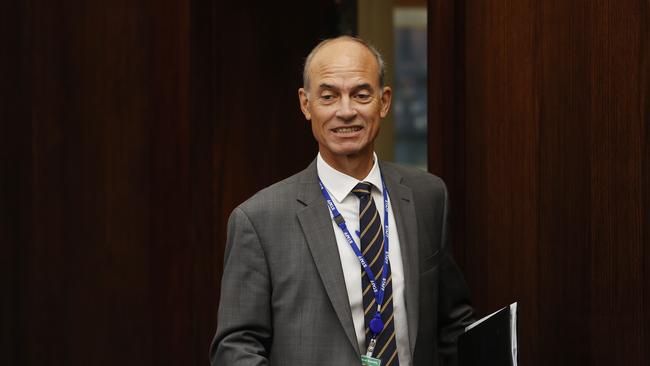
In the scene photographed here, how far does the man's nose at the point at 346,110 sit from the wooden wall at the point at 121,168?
4.78 ft

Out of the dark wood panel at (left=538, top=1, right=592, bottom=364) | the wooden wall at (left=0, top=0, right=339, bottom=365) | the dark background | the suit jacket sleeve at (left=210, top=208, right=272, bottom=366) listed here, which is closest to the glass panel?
the dark background

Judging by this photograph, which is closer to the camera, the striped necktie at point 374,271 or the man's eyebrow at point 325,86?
the striped necktie at point 374,271

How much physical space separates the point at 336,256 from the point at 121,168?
5.96 ft

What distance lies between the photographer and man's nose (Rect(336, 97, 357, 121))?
283 centimetres

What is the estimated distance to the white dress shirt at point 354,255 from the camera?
2.79 m

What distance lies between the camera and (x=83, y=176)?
14.6 ft

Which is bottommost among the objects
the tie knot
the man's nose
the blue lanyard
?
the blue lanyard

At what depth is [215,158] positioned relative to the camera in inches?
174

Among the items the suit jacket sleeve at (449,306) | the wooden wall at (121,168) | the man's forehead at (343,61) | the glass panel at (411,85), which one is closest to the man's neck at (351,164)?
the man's forehead at (343,61)

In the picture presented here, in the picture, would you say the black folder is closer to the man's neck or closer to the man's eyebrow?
the man's neck

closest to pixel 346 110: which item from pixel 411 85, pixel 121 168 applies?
pixel 121 168

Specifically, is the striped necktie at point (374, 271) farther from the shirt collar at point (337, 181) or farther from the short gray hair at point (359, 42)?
the short gray hair at point (359, 42)

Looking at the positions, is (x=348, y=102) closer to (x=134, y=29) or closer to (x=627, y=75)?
(x=627, y=75)

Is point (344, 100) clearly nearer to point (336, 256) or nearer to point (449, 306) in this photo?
point (336, 256)
